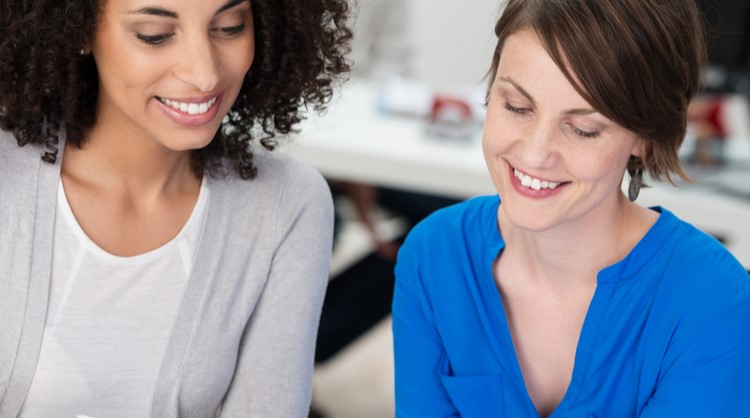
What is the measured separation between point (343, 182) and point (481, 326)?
1930 millimetres

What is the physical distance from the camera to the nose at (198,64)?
1.29 metres

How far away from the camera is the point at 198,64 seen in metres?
1.29

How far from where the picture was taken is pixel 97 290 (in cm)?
142

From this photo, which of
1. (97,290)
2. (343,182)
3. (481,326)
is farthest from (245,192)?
(343,182)

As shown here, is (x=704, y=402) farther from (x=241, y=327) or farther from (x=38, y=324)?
(x=38, y=324)

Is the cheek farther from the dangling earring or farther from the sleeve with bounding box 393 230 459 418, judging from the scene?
the dangling earring

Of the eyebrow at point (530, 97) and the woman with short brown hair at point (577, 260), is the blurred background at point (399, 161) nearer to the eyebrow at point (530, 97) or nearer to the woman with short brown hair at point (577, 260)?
the woman with short brown hair at point (577, 260)

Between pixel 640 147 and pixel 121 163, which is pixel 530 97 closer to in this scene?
pixel 640 147

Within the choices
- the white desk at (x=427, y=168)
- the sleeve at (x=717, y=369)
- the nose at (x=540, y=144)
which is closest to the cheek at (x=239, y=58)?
the nose at (x=540, y=144)

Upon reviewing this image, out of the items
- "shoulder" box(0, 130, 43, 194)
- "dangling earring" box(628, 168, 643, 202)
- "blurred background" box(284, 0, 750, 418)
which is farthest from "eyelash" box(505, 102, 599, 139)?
"blurred background" box(284, 0, 750, 418)

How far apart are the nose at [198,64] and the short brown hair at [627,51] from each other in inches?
16.1

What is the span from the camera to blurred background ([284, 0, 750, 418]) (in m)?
2.47

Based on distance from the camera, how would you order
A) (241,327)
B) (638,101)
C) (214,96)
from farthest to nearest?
(241,327), (214,96), (638,101)

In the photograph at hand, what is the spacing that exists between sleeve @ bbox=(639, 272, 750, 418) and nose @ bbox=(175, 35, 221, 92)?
2.29 ft
